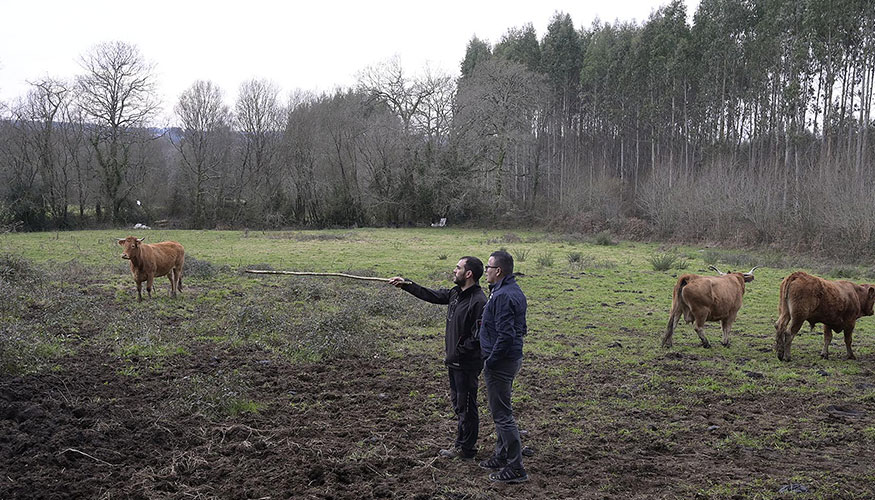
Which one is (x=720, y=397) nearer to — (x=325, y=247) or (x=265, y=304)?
(x=265, y=304)

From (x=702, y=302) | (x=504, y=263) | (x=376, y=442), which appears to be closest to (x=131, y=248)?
(x=376, y=442)

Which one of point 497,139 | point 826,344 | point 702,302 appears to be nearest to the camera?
point 826,344

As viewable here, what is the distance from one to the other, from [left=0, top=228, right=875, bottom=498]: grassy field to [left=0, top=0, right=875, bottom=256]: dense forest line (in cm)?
2753

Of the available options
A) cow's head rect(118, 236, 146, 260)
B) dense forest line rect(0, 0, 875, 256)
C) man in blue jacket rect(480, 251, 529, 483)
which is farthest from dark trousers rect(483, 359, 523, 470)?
dense forest line rect(0, 0, 875, 256)

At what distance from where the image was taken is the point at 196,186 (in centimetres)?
5209

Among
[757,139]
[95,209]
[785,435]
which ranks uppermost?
[757,139]

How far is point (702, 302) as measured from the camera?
1120 cm

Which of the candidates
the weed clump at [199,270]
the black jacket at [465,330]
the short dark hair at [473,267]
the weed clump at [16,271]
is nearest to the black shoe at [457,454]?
the black jacket at [465,330]

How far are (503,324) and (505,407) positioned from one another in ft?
2.56

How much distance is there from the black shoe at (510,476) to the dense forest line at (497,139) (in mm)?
33479

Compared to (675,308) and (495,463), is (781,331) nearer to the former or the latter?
(675,308)

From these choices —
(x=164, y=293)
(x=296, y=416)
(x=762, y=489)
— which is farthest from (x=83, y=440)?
(x=164, y=293)

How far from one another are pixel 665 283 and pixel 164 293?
14.9 m

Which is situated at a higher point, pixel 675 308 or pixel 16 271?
pixel 16 271
